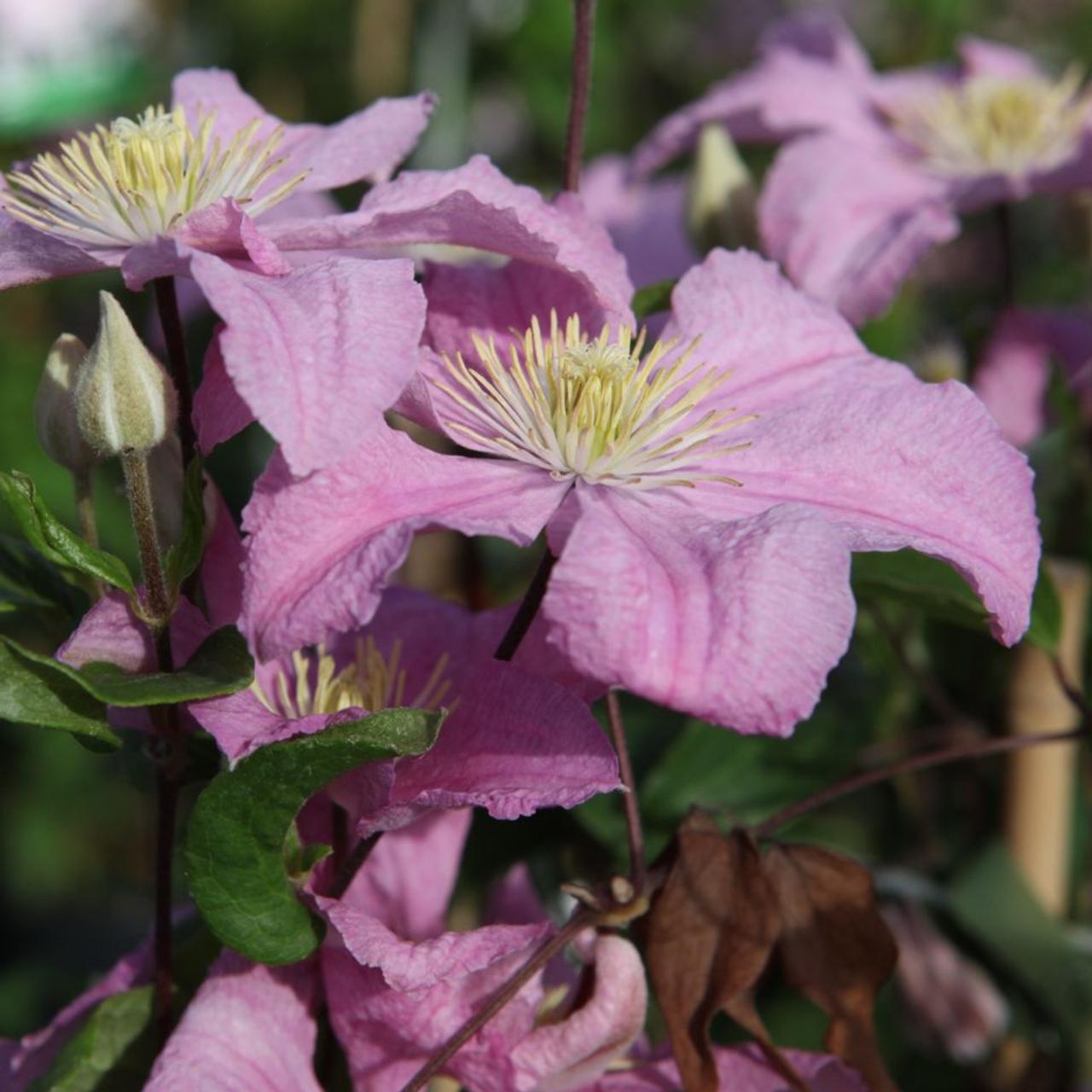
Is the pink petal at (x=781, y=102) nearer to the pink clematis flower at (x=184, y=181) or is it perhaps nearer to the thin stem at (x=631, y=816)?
the pink clematis flower at (x=184, y=181)

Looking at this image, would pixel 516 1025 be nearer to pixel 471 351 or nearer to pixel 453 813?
pixel 453 813

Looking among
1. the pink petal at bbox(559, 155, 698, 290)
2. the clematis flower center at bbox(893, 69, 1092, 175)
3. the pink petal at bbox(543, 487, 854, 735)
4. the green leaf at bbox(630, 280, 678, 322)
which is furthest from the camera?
the pink petal at bbox(559, 155, 698, 290)

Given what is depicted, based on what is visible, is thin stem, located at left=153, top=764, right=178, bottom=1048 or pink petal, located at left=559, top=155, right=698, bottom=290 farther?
pink petal, located at left=559, top=155, right=698, bottom=290

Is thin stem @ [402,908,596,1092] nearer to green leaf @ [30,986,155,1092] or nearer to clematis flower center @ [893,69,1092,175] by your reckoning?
green leaf @ [30,986,155,1092]

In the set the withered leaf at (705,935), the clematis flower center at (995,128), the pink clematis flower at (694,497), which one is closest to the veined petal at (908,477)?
the pink clematis flower at (694,497)

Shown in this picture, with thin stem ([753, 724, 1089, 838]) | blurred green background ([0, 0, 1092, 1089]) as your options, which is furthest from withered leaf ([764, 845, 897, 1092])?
blurred green background ([0, 0, 1092, 1089])

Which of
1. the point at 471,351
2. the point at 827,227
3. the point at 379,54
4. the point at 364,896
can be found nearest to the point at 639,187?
the point at 827,227
